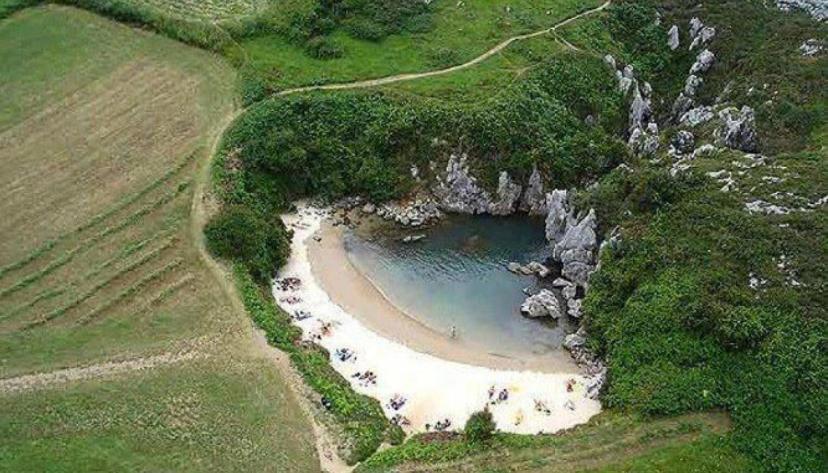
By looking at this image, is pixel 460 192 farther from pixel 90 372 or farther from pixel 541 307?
pixel 90 372

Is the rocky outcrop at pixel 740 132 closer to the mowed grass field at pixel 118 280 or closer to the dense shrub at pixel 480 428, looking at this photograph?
the dense shrub at pixel 480 428

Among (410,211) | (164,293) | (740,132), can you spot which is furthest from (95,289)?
(740,132)

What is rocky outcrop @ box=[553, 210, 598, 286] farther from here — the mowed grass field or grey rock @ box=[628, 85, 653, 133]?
the mowed grass field

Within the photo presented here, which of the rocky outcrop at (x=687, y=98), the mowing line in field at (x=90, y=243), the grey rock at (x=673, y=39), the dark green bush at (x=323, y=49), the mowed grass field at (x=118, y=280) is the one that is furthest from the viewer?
the grey rock at (x=673, y=39)

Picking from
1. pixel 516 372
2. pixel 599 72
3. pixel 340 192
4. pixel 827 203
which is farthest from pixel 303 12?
pixel 827 203

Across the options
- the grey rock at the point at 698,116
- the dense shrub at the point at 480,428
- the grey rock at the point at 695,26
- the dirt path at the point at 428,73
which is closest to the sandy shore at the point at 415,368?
the dense shrub at the point at 480,428
